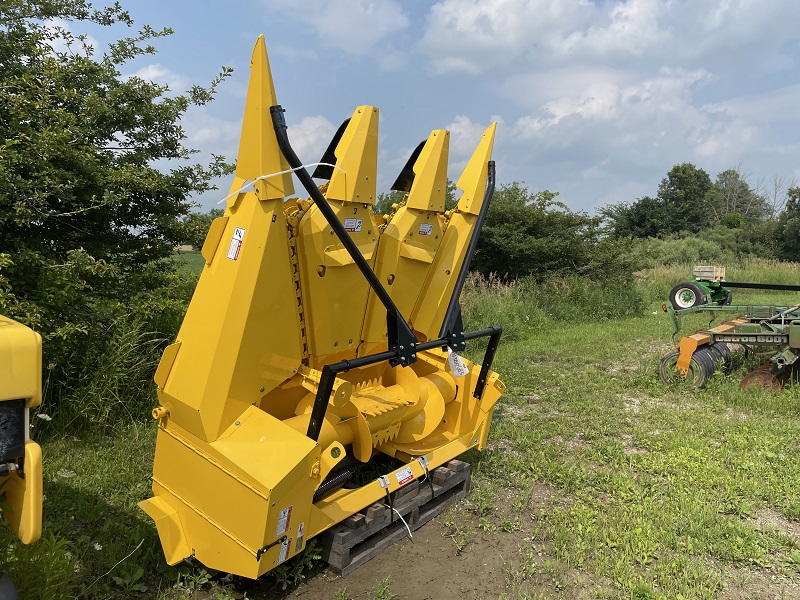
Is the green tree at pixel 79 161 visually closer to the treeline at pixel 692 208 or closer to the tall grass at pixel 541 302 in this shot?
the tall grass at pixel 541 302

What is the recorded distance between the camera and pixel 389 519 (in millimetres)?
3424

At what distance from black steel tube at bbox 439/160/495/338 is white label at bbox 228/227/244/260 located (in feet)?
5.17

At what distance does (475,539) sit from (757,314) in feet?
16.9

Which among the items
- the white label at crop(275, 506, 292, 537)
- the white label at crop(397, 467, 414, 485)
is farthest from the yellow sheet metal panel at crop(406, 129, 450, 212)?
the white label at crop(275, 506, 292, 537)

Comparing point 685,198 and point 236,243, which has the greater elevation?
point 685,198

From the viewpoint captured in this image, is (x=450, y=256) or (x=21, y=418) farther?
(x=450, y=256)

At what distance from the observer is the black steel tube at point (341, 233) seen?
2715mm

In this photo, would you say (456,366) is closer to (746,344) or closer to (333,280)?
(333,280)

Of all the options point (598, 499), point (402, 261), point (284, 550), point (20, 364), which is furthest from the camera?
point (598, 499)

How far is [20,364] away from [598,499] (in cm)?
377

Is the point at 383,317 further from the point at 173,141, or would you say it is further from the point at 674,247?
the point at 674,247

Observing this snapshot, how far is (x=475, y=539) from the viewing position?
140 inches

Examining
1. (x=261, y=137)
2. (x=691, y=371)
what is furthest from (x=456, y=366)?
(x=691, y=371)

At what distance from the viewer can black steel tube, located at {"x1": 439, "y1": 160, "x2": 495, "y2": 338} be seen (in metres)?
3.88
